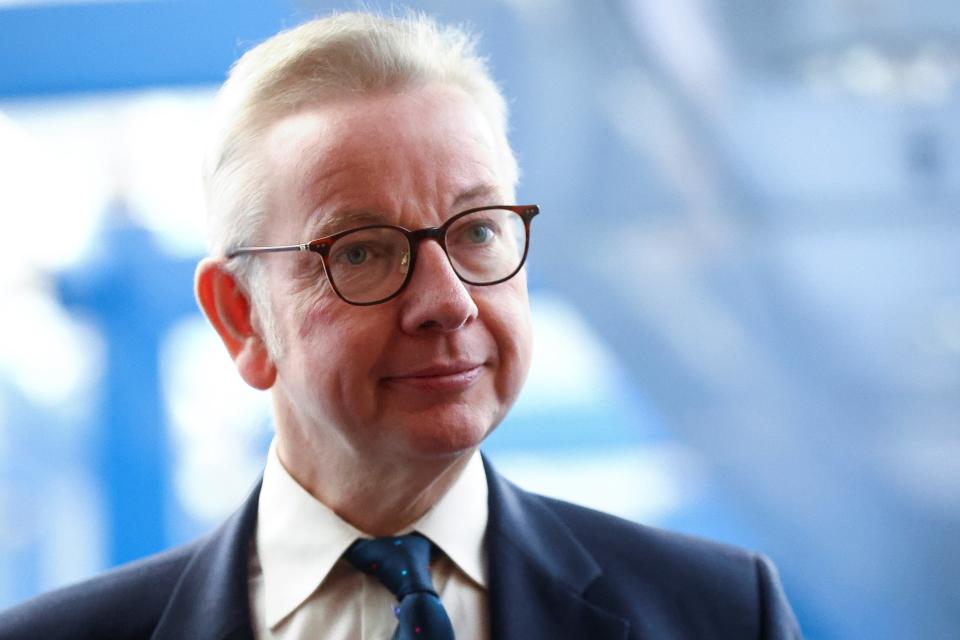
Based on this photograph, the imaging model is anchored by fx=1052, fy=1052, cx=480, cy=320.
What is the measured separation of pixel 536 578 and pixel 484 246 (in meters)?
0.44

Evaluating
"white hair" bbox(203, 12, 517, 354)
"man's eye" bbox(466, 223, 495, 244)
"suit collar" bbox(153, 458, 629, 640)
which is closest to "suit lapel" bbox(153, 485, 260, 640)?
"suit collar" bbox(153, 458, 629, 640)

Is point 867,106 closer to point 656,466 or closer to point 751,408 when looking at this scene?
point 751,408

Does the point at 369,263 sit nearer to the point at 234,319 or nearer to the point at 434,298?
the point at 434,298

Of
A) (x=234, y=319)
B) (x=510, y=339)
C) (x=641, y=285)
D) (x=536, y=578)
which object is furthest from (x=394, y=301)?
(x=641, y=285)

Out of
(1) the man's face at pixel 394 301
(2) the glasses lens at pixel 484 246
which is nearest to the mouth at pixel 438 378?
(1) the man's face at pixel 394 301

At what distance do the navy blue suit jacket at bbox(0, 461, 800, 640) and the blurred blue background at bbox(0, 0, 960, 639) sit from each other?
30.2 inches

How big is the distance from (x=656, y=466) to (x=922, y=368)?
2.05 feet

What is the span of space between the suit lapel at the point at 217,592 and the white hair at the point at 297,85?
0.93 feet

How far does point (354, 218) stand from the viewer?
4.19 feet

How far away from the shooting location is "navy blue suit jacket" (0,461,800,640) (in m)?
1.36

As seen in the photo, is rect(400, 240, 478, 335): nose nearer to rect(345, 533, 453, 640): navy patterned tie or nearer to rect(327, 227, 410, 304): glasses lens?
rect(327, 227, 410, 304): glasses lens

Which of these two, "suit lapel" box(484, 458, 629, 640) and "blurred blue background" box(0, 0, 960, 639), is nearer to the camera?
"suit lapel" box(484, 458, 629, 640)

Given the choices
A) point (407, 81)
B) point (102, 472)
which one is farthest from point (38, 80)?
point (407, 81)

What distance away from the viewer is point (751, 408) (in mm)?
2264
